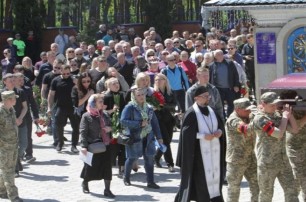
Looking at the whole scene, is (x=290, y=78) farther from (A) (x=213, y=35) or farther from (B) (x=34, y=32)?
(B) (x=34, y=32)

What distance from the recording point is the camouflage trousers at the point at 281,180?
9852 millimetres

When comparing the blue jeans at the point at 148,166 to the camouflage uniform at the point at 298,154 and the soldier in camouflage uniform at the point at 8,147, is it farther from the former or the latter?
the camouflage uniform at the point at 298,154

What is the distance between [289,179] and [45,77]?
8.19 m

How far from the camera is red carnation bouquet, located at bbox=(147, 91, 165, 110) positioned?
45.0 ft

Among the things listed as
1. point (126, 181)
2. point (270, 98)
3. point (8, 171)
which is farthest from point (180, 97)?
point (270, 98)

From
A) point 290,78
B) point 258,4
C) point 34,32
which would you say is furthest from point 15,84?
point 34,32

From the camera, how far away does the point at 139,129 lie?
1270 cm

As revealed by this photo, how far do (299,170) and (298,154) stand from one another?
0.69 feet

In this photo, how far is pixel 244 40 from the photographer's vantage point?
2253 cm

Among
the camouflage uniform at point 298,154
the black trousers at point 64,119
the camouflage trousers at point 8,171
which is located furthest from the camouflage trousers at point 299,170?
the black trousers at point 64,119

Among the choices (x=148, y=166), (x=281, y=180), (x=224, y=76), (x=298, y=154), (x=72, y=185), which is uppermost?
(x=224, y=76)

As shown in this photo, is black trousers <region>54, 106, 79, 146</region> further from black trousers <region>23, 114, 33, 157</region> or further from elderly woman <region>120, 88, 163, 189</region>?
elderly woman <region>120, 88, 163, 189</region>

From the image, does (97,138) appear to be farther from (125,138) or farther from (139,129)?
(139,129)

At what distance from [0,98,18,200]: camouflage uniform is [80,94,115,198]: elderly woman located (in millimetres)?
1028
